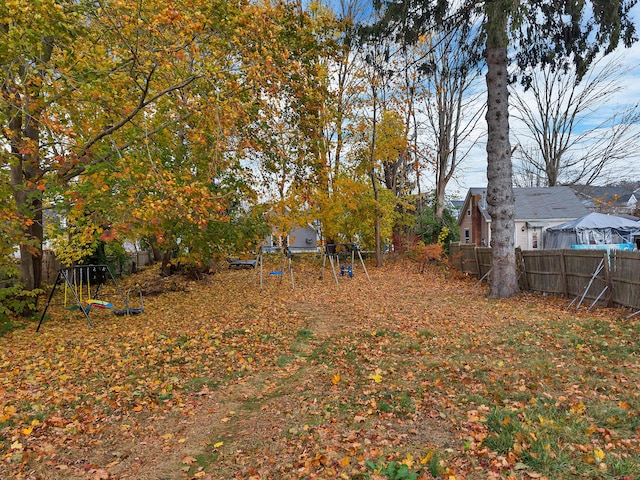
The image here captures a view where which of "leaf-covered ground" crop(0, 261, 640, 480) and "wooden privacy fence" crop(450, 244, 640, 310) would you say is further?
"wooden privacy fence" crop(450, 244, 640, 310)

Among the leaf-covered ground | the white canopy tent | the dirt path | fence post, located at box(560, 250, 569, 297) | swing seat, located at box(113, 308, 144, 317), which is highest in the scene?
the white canopy tent

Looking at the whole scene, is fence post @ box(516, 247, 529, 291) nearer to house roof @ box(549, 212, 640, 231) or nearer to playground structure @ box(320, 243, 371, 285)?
playground structure @ box(320, 243, 371, 285)

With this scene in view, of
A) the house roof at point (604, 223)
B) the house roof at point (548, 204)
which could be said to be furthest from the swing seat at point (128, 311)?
the house roof at point (548, 204)

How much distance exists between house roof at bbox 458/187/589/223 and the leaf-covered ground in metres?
19.2

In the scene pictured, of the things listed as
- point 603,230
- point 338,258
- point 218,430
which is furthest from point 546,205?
point 218,430

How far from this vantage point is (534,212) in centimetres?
2586

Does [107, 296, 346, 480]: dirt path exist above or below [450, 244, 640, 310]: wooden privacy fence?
below

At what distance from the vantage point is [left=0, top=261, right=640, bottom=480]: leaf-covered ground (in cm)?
320

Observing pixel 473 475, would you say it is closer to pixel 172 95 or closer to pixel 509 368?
pixel 509 368

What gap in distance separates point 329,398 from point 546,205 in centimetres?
2680

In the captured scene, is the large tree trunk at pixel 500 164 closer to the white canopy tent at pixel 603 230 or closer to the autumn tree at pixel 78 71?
the autumn tree at pixel 78 71

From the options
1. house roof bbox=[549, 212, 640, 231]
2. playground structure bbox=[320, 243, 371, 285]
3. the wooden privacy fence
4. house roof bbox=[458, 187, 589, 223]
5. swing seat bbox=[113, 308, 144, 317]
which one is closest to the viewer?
the wooden privacy fence

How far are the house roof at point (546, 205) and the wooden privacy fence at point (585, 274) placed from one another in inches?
625

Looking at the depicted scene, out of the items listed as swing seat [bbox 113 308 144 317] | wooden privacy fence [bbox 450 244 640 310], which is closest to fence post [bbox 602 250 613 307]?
wooden privacy fence [bbox 450 244 640 310]
